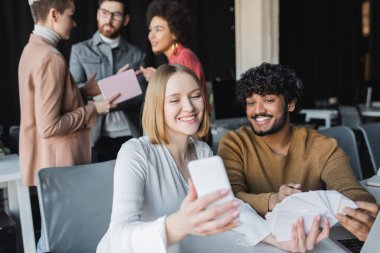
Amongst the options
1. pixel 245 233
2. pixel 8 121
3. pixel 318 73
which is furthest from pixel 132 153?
pixel 318 73

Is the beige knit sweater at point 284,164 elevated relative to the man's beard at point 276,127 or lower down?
lower down

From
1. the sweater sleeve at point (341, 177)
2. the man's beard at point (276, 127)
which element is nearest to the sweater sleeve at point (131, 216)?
the man's beard at point (276, 127)

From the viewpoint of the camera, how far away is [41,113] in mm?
1911

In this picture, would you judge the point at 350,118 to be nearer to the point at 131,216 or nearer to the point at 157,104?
the point at 157,104

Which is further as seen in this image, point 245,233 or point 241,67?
point 241,67

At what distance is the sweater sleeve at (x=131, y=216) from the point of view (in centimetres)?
104

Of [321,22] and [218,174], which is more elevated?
[321,22]

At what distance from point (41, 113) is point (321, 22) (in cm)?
604

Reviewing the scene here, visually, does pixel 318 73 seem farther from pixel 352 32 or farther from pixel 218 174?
pixel 218 174

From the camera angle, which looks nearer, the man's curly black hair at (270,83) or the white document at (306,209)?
the white document at (306,209)

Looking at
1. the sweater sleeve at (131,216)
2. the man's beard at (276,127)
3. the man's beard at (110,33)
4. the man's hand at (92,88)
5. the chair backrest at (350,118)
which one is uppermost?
the man's beard at (110,33)

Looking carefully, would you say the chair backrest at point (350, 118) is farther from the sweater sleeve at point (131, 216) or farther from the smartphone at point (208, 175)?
the smartphone at point (208, 175)

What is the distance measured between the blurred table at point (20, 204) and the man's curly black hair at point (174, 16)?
46.9 inches

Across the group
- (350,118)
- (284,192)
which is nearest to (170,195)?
(284,192)
